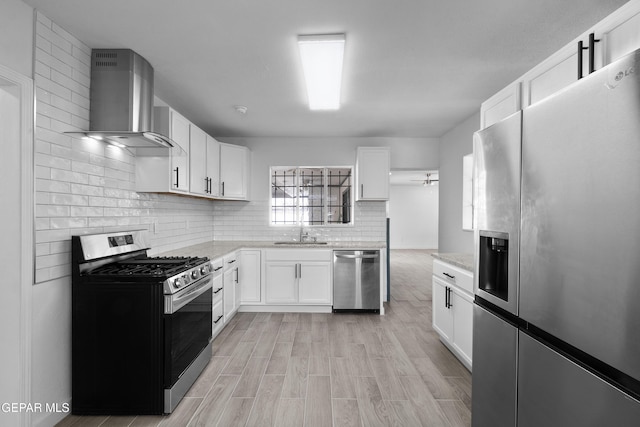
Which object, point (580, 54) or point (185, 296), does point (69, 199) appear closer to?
point (185, 296)

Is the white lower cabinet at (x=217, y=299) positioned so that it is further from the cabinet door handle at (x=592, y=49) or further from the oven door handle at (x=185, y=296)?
the cabinet door handle at (x=592, y=49)

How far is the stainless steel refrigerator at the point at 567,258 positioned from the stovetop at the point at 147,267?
2051 mm

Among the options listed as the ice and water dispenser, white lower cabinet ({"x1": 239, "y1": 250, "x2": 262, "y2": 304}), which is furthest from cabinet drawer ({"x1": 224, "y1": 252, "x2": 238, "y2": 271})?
the ice and water dispenser

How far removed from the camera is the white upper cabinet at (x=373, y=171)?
4656 millimetres

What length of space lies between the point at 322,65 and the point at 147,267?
2049 millimetres

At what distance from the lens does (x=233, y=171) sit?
4562mm

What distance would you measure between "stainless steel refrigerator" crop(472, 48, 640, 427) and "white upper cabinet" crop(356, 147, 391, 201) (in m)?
3.03

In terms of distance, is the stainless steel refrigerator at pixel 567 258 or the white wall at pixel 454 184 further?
the white wall at pixel 454 184

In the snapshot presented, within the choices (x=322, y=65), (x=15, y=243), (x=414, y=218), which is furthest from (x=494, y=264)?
(x=414, y=218)

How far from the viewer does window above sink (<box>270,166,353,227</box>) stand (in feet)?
16.8

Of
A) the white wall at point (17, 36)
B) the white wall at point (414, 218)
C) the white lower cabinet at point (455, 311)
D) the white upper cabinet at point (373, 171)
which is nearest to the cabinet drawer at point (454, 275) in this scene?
the white lower cabinet at point (455, 311)

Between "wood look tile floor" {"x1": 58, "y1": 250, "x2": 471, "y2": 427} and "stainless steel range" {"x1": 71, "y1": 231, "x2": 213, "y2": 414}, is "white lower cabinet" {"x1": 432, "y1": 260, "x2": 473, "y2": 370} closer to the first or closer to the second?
"wood look tile floor" {"x1": 58, "y1": 250, "x2": 471, "y2": 427}

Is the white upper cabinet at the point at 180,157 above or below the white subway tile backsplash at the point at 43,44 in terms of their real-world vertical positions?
below

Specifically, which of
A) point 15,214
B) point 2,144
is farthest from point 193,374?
point 2,144
